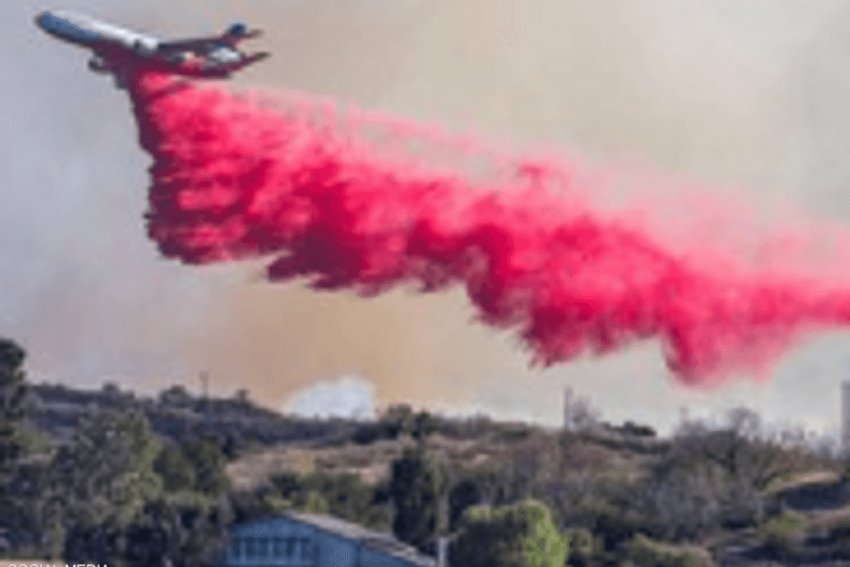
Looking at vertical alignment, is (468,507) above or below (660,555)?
above

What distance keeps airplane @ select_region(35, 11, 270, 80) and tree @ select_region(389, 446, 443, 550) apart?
63793mm

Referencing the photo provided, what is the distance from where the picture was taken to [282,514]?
168500 millimetres

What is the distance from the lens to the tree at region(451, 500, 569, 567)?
160250mm

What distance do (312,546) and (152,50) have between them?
53665mm

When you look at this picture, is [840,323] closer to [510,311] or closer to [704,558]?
[510,311]

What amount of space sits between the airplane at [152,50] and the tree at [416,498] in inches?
2512

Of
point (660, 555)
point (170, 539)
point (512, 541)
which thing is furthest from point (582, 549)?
point (170, 539)

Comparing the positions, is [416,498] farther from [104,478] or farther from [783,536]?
[783,536]

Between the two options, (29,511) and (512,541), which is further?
(29,511)

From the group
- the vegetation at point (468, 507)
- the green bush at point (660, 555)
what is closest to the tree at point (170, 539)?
the vegetation at point (468, 507)

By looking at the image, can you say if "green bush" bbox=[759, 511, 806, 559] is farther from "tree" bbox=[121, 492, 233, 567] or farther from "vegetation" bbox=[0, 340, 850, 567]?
"tree" bbox=[121, 492, 233, 567]

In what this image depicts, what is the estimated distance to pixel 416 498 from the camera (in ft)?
591

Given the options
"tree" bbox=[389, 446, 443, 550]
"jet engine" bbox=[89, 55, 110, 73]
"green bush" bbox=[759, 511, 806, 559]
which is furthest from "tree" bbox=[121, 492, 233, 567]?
"jet engine" bbox=[89, 55, 110, 73]

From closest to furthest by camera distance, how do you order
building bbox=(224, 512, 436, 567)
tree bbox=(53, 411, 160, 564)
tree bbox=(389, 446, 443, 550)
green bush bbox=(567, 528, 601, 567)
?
1. building bbox=(224, 512, 436, 567)
2. green bush bbox=(567, 528, 601, 567)
3. tree bbox=(53, 411, 160, 564)
4. tree bbox=(389, 446, 443, 550)
